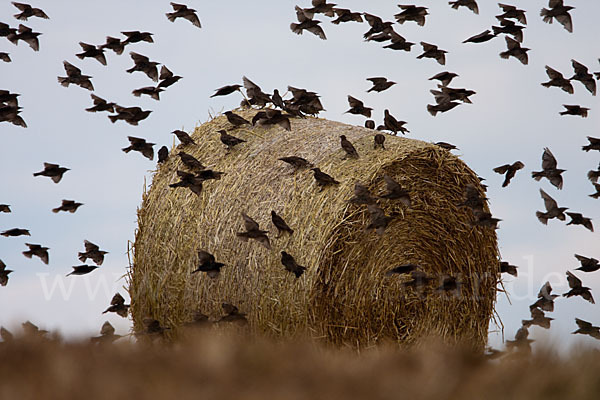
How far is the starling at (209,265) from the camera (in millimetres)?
5512

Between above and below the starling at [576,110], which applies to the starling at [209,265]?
below

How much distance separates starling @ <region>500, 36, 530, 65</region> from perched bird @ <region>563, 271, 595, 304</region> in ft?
6.80

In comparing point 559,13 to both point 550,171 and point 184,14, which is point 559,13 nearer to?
point 550,171

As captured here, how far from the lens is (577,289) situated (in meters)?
6.38

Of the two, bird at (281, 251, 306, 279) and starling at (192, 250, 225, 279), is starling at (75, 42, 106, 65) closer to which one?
starling at (192, 250, 225, 279)

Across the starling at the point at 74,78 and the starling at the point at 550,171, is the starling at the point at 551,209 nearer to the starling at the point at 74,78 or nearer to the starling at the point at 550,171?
the starling at the point at 550,171

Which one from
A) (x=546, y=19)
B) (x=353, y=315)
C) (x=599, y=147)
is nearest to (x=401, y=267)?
(x=353, y=315)

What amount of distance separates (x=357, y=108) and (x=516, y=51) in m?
1.62

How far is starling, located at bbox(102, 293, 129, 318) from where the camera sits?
640cm

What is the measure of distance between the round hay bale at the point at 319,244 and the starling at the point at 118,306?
0.38 ft

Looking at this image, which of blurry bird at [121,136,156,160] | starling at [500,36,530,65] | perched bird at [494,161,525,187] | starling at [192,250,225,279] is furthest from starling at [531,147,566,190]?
blurry bird at [121,136,156,160]

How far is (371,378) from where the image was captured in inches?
111

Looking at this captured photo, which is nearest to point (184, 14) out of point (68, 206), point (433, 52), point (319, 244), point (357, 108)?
point (357, 108)

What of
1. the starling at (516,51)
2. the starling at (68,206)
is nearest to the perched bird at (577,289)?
the starling at (516,51)
